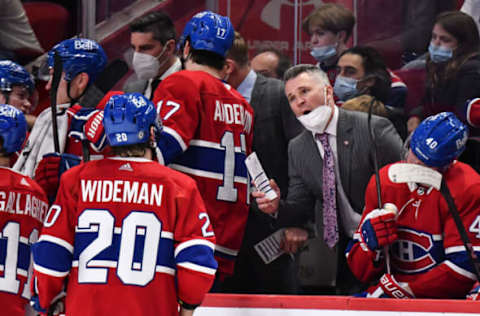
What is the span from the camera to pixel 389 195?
13.1 feet

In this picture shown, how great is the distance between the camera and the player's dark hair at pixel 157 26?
15.9 ft

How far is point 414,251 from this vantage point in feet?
13.0

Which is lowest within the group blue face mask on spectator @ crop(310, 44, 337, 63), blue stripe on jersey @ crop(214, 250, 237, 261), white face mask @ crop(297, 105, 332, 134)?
blue stripe on jersey @ crop(214, 250, 237, 261)

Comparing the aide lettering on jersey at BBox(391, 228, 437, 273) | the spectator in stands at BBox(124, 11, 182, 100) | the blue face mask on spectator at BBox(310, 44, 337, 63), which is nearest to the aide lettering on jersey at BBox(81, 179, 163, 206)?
the aide lettering on jersey at BBox(391, 228, 437, 273)

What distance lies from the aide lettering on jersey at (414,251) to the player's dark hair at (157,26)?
5.46ft

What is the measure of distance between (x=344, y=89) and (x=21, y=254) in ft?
6.71

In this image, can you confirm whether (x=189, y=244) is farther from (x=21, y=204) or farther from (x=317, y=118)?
(x=317, y=118)

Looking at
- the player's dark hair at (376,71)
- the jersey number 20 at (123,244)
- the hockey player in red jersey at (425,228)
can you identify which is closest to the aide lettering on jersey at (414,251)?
the hockey player in red jersey at (425,228)

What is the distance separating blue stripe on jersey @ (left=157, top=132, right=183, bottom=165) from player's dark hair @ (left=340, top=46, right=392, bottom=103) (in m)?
1.50

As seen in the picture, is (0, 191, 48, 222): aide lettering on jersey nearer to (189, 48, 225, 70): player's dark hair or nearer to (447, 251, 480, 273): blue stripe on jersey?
(189, 48, 225, 70): player's dark hair

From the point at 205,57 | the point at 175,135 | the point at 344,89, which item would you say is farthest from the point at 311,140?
the point at 175,135

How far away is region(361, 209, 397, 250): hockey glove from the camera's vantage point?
3871mm

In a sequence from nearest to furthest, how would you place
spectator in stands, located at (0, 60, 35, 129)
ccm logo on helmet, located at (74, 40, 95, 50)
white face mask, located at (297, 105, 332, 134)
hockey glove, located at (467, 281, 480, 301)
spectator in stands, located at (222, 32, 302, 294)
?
hockey glove, located at (467, 281, 480, 301) < ccm logo on helmet, located at (74, 40, 95, 50) < spectator in stands, located at (0, 60, 35, 129) < white face mask, located at (297, 105, 332, 134) < spectator in stands, located at (222, 32, 302, 294)

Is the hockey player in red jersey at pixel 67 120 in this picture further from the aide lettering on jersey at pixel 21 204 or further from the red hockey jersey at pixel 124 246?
the red hockey jersey at pixel 124 246
